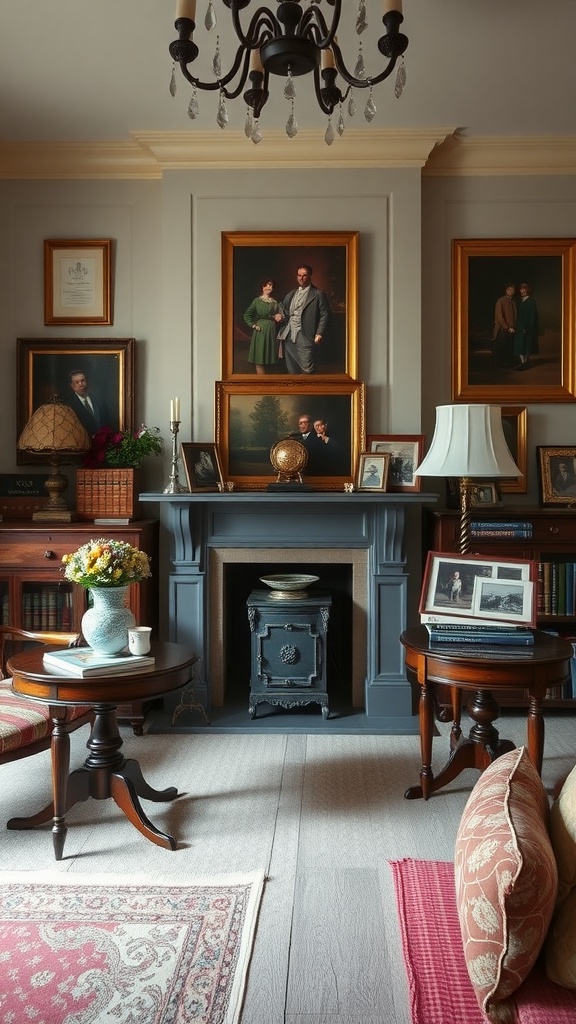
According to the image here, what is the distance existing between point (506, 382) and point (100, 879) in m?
3.44

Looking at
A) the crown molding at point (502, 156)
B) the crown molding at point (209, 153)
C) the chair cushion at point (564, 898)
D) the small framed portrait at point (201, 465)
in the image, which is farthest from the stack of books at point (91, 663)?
the crown molding at point (502, 156)

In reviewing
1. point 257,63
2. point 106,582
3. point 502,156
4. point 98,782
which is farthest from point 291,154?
point 98,782

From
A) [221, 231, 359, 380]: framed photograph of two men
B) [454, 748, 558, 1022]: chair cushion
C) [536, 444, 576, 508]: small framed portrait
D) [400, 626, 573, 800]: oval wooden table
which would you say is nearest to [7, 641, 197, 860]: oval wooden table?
[400, 626, 573, 800]: oval wooden table

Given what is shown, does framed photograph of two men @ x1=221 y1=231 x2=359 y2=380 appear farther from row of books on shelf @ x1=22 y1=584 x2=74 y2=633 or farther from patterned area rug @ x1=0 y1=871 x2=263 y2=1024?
patterned area rug @ x1=0 y1=871 x2=263 y2=1024

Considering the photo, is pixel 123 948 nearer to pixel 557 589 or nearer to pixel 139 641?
pixel 139 641

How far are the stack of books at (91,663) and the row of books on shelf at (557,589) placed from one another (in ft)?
7.66

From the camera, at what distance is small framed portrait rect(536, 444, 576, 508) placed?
15.0 ft

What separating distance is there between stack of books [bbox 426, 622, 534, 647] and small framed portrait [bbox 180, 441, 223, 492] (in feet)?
5.71

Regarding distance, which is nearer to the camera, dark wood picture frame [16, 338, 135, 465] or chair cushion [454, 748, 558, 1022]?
chair cushion [454, 748, 558, 1022]

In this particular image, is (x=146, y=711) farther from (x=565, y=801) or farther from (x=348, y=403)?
(x=565, y=801)

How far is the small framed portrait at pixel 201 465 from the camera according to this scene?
14.1 ft

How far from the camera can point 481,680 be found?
291cm

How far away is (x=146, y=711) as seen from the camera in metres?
4.42

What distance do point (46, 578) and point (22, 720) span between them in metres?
1.47
